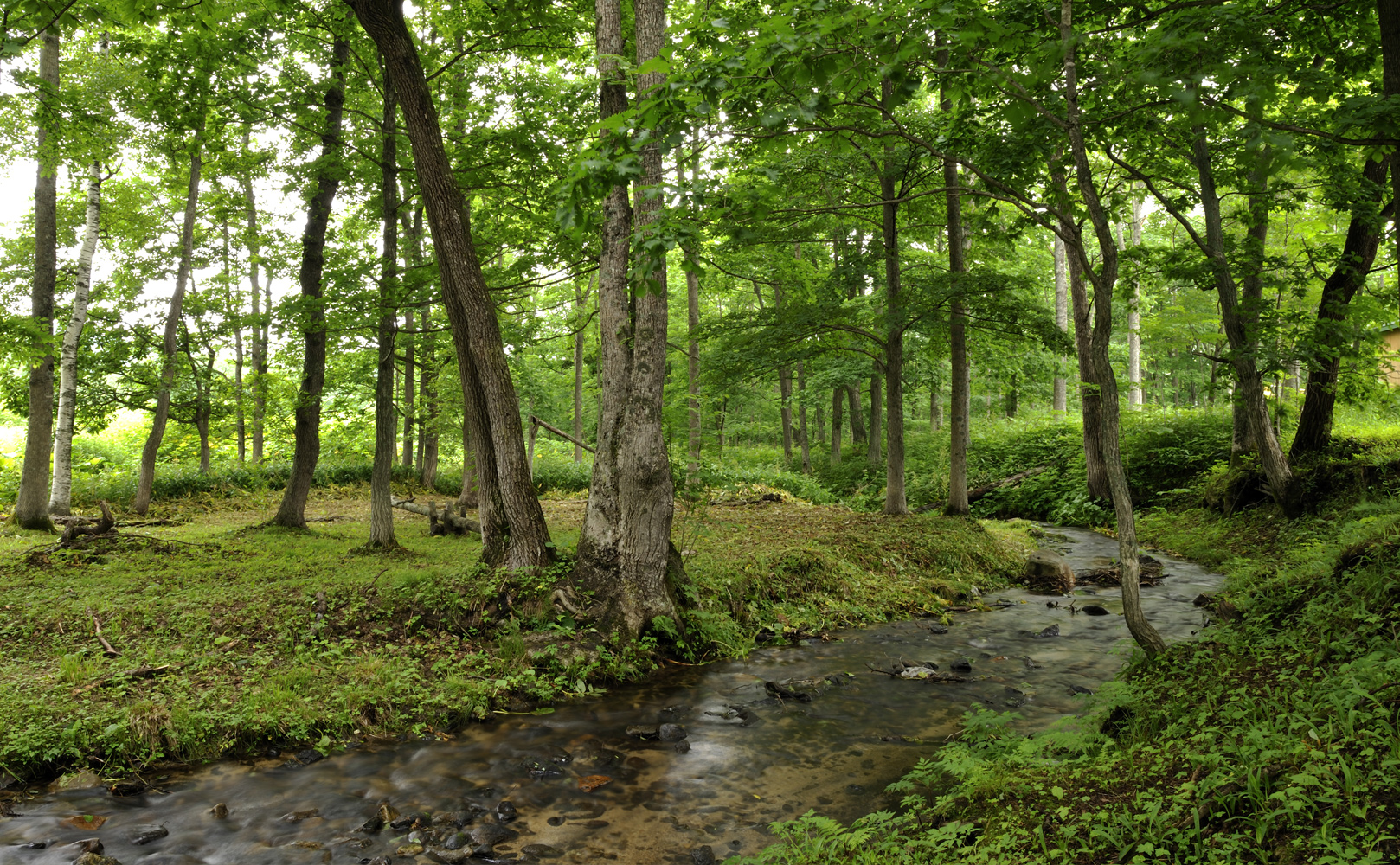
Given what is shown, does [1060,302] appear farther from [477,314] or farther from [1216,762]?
[1216,762]

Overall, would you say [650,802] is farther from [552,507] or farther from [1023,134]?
[552,507]

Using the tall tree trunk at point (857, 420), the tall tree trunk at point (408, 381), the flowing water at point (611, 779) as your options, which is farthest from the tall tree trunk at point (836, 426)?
the flowing water at point (611, 779)

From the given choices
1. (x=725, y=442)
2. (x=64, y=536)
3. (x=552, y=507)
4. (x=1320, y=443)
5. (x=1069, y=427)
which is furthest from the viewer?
(x=725, y=442)

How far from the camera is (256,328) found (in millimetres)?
16875

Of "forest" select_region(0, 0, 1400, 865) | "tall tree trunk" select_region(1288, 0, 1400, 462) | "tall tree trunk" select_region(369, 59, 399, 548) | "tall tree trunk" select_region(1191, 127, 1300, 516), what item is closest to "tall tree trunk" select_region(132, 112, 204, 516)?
"forest" select_region(0, 0, 1400, 865)

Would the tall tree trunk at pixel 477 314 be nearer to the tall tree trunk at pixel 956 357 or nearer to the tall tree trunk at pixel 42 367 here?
the tall tree trunk at pixel 42 367

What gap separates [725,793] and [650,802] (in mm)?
504

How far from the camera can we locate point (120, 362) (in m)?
16.8

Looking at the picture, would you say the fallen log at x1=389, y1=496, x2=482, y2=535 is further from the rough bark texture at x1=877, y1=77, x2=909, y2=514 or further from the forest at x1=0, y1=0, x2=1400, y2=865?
the rough bark texture at x1=877, y1=77, x2=909, y2=514

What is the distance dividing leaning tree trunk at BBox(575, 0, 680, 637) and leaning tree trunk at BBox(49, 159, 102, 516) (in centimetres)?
905

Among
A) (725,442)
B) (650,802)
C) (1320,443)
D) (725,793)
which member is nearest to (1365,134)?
(725,793)

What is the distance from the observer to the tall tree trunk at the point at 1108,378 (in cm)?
482

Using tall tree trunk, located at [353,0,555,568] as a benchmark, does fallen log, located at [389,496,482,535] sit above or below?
below

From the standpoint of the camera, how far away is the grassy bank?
2715 mm
